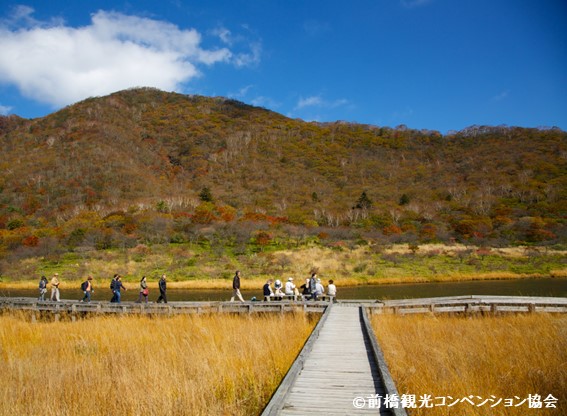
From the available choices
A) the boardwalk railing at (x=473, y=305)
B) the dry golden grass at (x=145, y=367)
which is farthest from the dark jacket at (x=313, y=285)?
the dry golden grass at (x=145, y=367)

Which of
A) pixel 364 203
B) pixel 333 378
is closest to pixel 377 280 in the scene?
pixel 333 378

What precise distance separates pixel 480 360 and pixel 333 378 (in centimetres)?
393

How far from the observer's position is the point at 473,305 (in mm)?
15977

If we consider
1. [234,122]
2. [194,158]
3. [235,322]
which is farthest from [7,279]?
[234,122]

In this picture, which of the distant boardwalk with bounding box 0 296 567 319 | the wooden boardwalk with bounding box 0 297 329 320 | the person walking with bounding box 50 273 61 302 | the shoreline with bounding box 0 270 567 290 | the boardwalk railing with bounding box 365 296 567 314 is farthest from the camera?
the shoreline with bounding box 0 270 567 290

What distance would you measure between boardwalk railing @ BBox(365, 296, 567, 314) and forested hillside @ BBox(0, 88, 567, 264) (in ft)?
105

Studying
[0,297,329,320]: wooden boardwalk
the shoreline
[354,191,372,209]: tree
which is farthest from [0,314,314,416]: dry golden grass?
[354,191,372,209]: tree

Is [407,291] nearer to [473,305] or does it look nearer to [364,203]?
[473,305]

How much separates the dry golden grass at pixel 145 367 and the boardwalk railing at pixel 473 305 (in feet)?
13.8

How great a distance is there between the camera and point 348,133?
13650 cm

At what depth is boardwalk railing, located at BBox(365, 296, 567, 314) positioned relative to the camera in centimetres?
1546

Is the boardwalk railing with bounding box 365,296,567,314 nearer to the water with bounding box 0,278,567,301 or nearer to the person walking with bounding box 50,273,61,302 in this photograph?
the water with bounding box 0,278,567,301

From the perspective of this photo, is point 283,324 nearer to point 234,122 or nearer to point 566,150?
point 566,150

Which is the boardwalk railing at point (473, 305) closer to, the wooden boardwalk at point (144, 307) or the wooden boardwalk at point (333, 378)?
the wooden boardwalk at point (144, 307)
